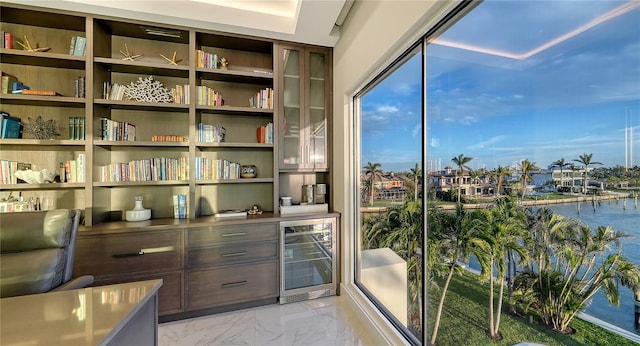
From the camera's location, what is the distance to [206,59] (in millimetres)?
2590

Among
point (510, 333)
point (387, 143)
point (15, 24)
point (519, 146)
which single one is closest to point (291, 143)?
point (387, 143)

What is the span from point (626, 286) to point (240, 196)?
112 inches

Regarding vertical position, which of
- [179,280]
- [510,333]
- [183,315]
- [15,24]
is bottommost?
[183,315]

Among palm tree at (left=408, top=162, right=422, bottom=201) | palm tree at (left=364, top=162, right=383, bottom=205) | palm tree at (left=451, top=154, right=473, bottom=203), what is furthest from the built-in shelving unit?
palm tree at (left=451, top=154, right=473, bottom=203)

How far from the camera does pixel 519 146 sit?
1.02m

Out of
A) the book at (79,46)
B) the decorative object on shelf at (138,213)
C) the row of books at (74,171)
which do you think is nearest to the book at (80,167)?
the row of books at (74,171)

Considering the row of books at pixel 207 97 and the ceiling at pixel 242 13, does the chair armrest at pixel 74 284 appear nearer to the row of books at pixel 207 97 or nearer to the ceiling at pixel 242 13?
the row of books at pixel 207 97

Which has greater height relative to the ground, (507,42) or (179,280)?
(507,42)

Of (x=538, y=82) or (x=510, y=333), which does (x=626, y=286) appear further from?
(x=538, y=82)

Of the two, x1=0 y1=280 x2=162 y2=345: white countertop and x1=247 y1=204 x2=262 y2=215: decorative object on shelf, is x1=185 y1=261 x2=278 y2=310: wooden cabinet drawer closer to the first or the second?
x1=247 y1=204 x2=262 y2=215: decorative object on shelf

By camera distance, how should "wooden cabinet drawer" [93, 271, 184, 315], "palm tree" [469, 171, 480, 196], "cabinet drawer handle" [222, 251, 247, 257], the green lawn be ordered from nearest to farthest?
the green lawn
"palm tree" [469, 171, 480, 196]
"wooden cabinet drawer" [93, 271, 184, 315]
"cabinet drawer handle" [222, 251, 247, 257]

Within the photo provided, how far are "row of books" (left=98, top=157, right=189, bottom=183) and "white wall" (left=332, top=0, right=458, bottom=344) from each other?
165cm

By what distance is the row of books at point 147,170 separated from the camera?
2387 mm

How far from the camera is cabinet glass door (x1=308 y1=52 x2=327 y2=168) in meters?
2.87
